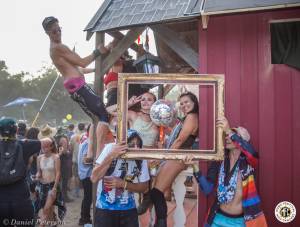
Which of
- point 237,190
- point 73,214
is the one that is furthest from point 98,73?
point 73,214

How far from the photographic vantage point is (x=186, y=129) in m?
4.46

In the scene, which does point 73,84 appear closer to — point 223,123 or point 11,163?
point 11,163

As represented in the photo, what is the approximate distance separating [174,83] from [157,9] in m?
2.19

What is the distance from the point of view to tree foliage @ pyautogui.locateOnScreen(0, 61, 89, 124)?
188ft

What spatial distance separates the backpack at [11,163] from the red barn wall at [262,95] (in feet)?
7.72

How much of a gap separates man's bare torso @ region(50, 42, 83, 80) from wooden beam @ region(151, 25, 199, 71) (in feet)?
4.22

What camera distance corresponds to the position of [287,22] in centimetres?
463

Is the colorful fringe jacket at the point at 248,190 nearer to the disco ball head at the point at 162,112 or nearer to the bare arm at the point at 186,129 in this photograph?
the bare arm at the point at 186,129

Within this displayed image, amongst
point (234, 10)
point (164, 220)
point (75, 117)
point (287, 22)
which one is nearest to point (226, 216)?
point (164, 220)

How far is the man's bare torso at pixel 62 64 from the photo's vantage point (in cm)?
484

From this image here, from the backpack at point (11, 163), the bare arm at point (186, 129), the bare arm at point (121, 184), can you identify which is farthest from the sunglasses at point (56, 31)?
the bare arm at point (121, 184)

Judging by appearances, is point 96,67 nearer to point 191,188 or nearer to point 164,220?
point 164,220

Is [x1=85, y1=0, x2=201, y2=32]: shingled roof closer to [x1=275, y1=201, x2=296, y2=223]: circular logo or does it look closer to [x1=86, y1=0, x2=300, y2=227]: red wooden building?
[x1=86, y1=0, x2=300, y2=227]: red wooden building

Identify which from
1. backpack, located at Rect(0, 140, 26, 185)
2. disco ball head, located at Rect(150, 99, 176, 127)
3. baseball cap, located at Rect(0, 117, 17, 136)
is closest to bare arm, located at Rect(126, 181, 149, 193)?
disco ball head, located at Rect(150, 99, 176, 127)
